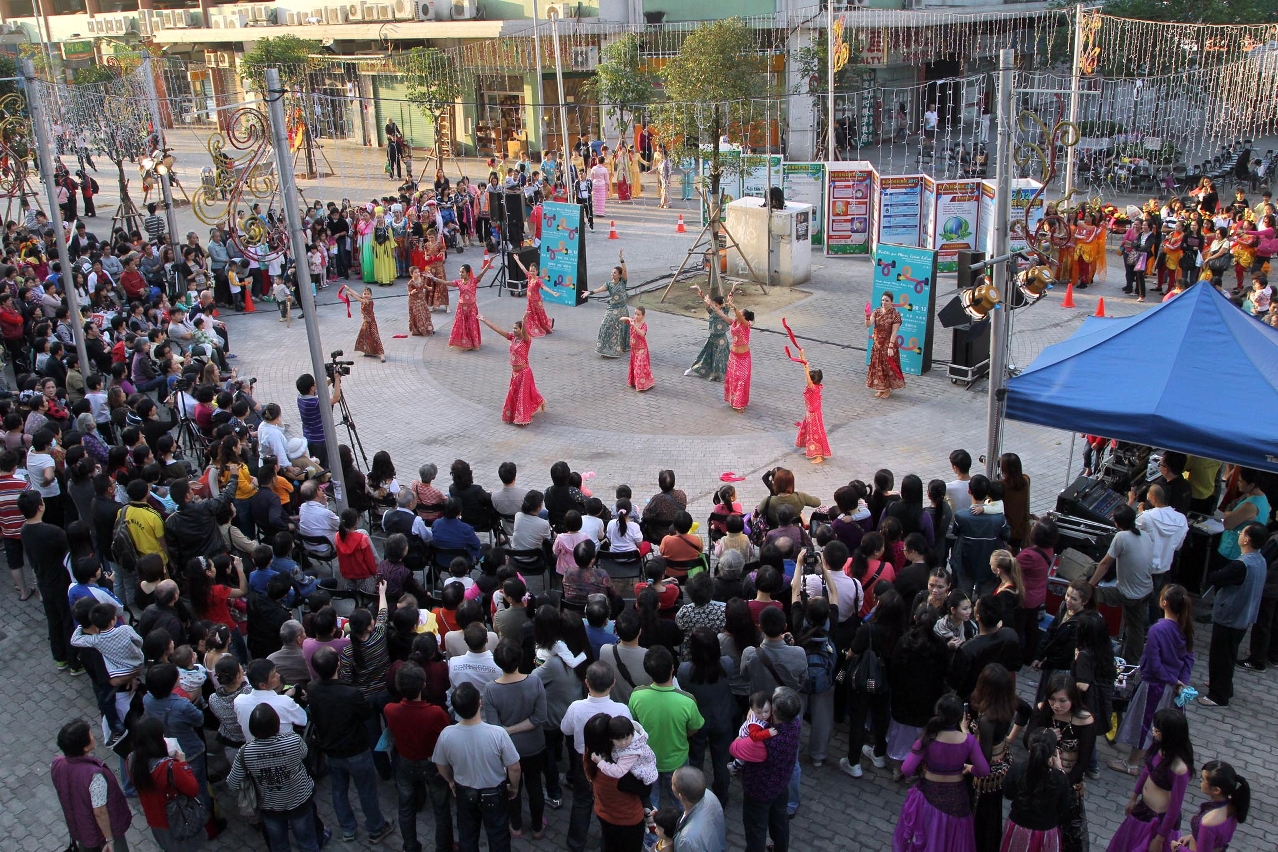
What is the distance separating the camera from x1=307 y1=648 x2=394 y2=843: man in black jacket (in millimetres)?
6051

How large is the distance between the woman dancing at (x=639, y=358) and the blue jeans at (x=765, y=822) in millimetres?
9032

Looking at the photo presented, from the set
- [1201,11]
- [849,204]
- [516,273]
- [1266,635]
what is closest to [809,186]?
[849,204]

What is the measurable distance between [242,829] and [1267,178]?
28131 mm

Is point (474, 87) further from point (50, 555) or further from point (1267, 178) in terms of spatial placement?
point (50, 555)

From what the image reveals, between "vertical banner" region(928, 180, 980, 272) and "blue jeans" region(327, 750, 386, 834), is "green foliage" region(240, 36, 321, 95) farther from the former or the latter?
"blue jeans" region(327, 750, 386, 834)

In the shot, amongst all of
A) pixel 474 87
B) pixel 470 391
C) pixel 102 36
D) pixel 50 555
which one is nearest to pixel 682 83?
pixel 470 391

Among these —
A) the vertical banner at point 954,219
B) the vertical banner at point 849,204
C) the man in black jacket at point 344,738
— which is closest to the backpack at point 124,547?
the man in black jacket at point 344,738

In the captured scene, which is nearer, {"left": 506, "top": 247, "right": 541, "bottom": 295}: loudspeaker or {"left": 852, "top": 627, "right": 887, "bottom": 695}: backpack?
{"left": 852, "top": 627, "right": 887, "bottom": 695}: backpack

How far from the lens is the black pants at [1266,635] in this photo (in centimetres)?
795

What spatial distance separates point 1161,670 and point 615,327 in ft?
34.5

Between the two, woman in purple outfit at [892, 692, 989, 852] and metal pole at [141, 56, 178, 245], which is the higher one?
metal pole at [141, 56, 178, 245]

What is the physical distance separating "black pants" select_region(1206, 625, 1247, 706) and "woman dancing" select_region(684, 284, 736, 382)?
8.02 meters

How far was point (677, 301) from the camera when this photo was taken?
19.2 m

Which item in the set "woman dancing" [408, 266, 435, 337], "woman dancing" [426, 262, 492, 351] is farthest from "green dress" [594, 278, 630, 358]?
"woman dancing" [408, 266, 435, 337]
